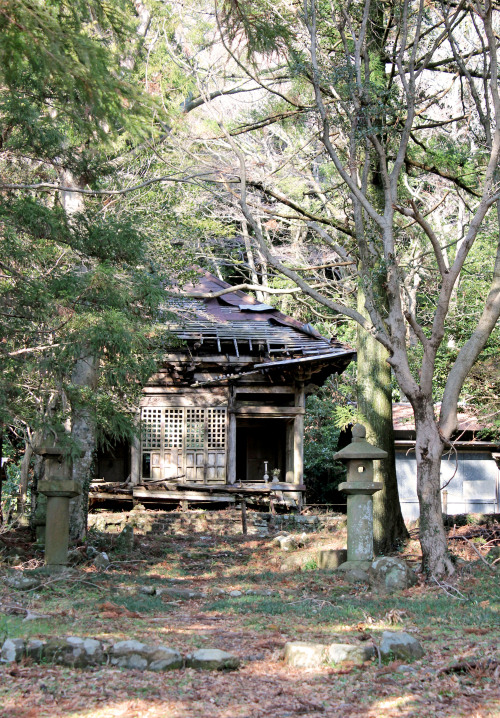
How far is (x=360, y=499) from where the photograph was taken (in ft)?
34.3

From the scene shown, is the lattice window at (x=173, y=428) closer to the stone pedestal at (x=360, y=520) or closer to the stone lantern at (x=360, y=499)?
the stone lantern at (x=360, y=499)

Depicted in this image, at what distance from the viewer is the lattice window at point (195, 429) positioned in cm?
→ 1969

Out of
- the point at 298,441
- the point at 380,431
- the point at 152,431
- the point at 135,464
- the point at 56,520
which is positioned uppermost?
the point at 152,431

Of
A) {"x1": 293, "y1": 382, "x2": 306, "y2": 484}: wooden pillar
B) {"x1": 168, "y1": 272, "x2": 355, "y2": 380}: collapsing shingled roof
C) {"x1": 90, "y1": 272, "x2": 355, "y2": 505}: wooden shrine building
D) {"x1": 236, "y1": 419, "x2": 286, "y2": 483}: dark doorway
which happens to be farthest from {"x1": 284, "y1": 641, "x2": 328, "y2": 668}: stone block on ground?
{"x1": 236, "y1": 419, "x2": 286, "y2": 483}: dark doorway

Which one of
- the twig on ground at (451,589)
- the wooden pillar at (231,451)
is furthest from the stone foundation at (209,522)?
the twig on ground at (451,589)

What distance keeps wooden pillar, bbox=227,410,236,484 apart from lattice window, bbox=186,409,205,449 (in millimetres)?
704

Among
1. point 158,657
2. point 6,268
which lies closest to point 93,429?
point 6,268

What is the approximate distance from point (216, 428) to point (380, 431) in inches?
304

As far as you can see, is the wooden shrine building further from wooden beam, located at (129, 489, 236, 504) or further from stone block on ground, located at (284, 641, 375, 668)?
stone block on ground, located at (284, 641, 375, 668)

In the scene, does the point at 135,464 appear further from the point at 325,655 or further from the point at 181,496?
the point at 325,655

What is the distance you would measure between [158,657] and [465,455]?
59.1 feet

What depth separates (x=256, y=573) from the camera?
1138 centimetres

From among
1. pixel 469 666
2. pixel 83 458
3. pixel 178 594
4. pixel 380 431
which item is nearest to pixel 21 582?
pixel 178 594

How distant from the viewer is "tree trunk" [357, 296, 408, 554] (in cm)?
1256
